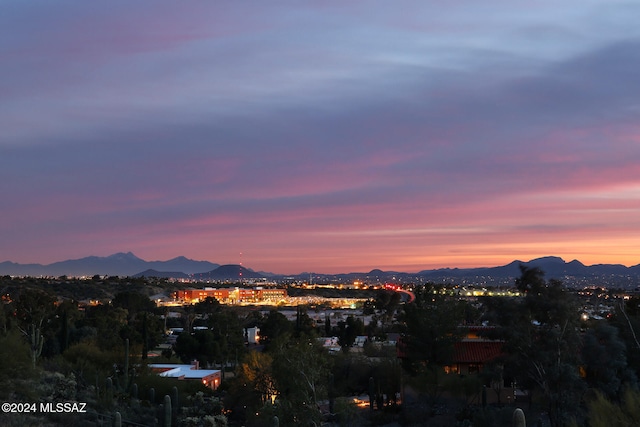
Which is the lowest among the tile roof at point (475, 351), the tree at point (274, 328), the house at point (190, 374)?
the house at point (190, 374)

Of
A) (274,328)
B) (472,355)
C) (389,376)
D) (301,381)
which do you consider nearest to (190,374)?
(389,376)

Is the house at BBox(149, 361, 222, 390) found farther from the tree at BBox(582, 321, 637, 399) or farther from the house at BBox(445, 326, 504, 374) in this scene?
the tree at BBox(582, 321, 637, 399)

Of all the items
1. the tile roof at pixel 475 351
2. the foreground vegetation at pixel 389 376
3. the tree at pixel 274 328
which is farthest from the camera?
the tree at pixel 274 328

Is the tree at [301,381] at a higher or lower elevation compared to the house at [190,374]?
higher

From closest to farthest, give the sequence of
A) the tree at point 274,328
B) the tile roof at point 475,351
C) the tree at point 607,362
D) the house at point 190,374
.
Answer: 1. the tree at point 607,362
2. the tile roof at point 475,351
3. the house at point 190,374
4. the tree at point 274,328

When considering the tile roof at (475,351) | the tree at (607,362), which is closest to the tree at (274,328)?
the tile roof at (475,351)

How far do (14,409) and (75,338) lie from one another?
1308 inches

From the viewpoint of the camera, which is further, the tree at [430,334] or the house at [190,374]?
the house at [190,374]

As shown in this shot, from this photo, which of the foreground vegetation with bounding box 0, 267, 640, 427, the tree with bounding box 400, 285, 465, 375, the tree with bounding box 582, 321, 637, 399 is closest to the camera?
the foreground vegetation with bounding box 0, 267, 640, 427

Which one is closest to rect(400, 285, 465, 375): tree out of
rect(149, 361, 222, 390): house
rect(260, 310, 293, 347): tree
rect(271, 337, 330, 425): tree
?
rect(271, 337, 330, 425): tree

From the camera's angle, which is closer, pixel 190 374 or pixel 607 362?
pixel 607 362

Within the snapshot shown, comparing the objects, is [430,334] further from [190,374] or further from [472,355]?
[190,374]

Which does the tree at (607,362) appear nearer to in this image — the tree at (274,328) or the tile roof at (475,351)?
the tile roof at (475,351)

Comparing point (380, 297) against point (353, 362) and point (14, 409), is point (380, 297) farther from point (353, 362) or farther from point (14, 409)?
point (14, 409)
